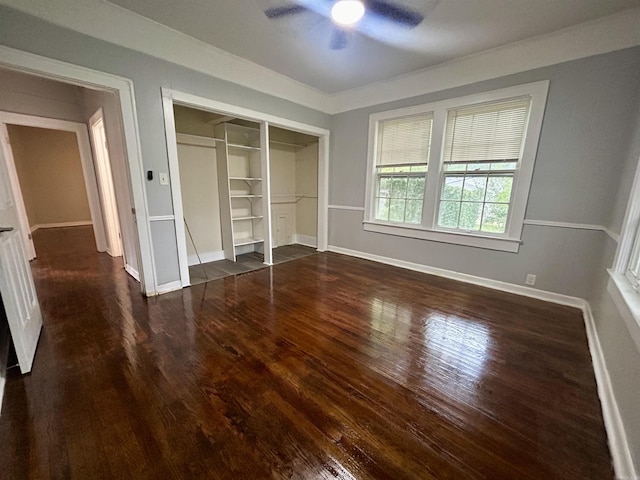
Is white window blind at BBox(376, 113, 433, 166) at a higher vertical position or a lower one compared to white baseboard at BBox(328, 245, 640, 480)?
higher

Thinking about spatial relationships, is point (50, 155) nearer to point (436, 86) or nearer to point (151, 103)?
point (151, 103)

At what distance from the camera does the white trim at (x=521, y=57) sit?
7.36 ft

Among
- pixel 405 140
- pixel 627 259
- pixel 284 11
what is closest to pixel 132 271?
pixel 284 11

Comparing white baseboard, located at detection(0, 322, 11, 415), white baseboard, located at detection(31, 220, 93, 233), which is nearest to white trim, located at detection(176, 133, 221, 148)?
white baseboard, located at detection(0, 322, 11, 415)

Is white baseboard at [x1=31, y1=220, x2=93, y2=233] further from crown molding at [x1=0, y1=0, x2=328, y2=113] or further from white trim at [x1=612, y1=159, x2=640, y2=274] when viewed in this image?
white trim at [x1=612, y1=159, x2=640, y2=274]

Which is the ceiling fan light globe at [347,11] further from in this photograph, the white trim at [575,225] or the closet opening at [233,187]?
the white trim at [575,225]

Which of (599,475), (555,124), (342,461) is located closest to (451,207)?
(555,124)

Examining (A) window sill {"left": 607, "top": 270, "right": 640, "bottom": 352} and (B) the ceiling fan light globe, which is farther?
(B) the ceiling fan light globe

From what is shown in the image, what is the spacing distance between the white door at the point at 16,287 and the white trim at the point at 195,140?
6.42 feet

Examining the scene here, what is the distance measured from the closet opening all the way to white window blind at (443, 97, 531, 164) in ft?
8.04

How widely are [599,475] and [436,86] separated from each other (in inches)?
148

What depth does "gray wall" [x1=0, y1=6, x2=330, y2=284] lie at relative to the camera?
1.95m

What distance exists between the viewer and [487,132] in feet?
10.1

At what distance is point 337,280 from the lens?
3.42 m
